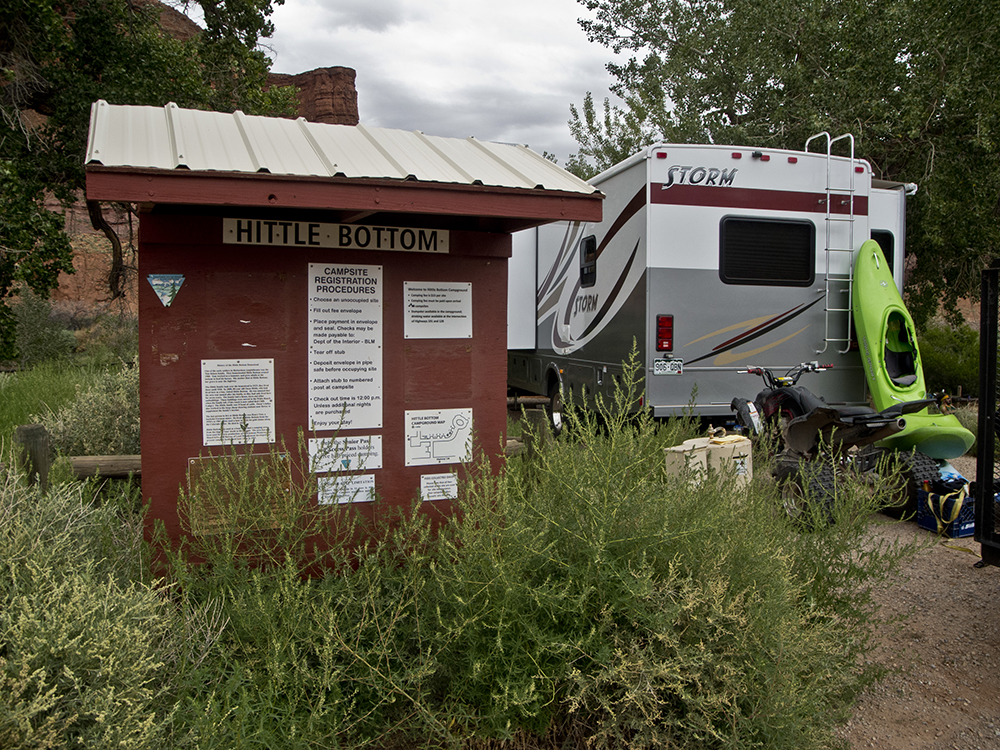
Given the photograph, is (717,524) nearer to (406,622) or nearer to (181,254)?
(406,622)

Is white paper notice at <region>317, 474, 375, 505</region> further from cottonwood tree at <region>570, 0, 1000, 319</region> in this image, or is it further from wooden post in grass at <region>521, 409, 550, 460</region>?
cottonwood tree at <region>570, 0, 1000, 319</region>

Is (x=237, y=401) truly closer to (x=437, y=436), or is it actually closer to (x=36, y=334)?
(x=437, y=436)

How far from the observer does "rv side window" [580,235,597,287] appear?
8556 millimetres

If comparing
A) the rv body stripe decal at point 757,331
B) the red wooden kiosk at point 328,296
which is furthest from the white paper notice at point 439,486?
the rv body stripe decal at point 757,331

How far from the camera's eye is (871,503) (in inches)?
135

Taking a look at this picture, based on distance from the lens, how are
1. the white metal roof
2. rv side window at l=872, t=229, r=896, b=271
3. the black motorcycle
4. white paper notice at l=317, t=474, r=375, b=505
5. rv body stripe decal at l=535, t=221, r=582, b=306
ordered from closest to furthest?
the white metal roof → white paper notice at l=317, t=474, r=375, b=505 → the black motorcycle → rv side window at l=872, t=229, r=896, b=271 → rv body stripe decal at l=535, t=221, r=582, b=306

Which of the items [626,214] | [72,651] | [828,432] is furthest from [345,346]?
[626,214]

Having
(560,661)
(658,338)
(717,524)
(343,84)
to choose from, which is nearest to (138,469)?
(560,661)

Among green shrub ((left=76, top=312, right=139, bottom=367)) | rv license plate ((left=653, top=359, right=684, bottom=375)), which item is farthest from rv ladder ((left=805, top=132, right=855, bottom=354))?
green shrub ((left=76, top=312, right=139, bottom=367))

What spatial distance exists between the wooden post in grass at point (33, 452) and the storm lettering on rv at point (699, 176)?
555cm

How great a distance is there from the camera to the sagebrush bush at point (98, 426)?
562cm

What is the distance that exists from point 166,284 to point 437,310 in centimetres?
131

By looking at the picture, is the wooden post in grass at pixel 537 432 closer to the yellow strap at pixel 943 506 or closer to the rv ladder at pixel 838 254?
the yellow strap at pixel 943 506

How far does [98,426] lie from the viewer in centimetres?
575
